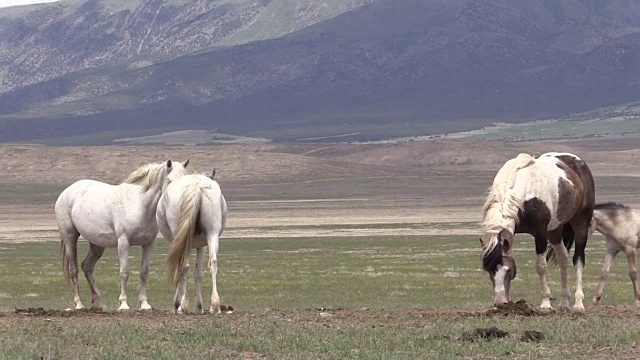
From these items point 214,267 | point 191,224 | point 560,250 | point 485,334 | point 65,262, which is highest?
point 191,224

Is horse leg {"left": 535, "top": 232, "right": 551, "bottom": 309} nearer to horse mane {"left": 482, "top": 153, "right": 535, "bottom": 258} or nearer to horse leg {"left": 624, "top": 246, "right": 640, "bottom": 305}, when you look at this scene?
horse mane {"left": 482, "top": 153, "right": 535, "bottom": 258}

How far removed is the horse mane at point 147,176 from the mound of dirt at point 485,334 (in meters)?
6.65

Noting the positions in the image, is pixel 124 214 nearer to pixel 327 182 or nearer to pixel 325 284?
pixel 325 284

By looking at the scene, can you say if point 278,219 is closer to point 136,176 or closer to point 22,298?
point 22,298

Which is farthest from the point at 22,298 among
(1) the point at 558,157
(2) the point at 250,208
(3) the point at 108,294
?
(2) the point at 250,208

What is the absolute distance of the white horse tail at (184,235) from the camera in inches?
697

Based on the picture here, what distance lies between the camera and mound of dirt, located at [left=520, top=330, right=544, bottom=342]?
1413 cm

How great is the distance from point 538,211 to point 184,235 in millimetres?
5090

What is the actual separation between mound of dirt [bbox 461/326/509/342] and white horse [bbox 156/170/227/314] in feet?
14.7

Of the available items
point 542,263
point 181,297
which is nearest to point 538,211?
point 542,263

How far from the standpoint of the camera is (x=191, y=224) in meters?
17.7

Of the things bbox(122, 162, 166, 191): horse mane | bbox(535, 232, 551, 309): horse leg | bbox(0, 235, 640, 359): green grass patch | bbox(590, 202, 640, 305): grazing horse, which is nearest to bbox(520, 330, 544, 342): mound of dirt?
bbox(0, 235, 640, 359): green grass patch

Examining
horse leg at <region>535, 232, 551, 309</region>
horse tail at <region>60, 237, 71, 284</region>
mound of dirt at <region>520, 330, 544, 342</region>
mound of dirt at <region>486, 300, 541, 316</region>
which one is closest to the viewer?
mound of dirt at <region>520, 330, 544, 342</region>

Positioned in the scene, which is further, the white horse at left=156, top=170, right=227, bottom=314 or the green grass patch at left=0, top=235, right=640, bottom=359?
the white horse at left=156, top=170, right=227, bottom=314
